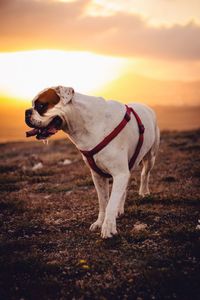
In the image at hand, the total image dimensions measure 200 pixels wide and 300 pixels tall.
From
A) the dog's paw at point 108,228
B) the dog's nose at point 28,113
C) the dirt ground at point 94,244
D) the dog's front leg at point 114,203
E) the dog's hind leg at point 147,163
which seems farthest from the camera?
the dog's hind leg at point 147,163

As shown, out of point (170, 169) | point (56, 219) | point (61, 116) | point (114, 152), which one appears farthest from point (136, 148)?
point (170, 169)

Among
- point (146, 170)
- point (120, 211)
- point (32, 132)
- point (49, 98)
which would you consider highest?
point (49, 98)

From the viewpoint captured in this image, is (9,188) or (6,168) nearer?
(9,188)

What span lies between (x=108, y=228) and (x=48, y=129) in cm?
200

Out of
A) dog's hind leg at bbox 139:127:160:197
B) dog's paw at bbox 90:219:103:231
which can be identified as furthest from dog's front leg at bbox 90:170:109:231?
dog's hind leg at bbox 139:127:160:197

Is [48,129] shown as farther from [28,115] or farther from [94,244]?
[94,244]

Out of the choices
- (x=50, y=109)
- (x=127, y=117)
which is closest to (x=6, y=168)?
(x=127, y=117)

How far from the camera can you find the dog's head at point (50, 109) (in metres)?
6.42

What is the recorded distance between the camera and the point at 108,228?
6957mm

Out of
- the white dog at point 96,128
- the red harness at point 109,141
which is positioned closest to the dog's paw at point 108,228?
the white dog at point 96,128

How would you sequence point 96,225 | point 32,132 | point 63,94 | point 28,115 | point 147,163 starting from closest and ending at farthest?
1. point 63,94
2. point 28,115
3. point 32,132
4. point 96,225
5. point 147,163

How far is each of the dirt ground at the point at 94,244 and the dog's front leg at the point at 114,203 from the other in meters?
0.18

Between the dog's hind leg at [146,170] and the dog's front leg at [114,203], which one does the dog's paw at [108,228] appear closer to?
the dog's front leg at [114,203]

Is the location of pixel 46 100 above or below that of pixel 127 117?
above
